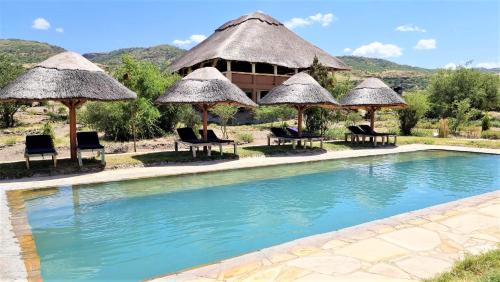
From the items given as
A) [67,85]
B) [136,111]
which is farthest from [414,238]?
[136,111]

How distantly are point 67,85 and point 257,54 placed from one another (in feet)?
53.9

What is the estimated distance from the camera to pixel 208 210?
6461mm

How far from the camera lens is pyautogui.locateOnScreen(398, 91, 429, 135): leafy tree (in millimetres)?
18375

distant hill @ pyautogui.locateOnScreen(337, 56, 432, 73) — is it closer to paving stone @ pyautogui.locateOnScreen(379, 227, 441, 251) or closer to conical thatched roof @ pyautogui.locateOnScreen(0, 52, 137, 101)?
conical thatched roof @ pyautogui.locateOnScreen(0, 52, 137, 101)

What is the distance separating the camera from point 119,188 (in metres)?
7.80

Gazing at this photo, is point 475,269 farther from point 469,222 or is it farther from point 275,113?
point 275,113

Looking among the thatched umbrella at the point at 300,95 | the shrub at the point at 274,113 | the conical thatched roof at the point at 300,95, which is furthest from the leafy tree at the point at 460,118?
the conical thatched roof at the point at 300,95

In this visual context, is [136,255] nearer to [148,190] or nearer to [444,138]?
[148,190]

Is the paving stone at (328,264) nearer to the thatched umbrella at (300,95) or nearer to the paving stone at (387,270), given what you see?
the paving stone at (387,270)

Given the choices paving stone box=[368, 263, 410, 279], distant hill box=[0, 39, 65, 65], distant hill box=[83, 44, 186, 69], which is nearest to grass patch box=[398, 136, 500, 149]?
paving stone box=[368, 263, 410, 279]

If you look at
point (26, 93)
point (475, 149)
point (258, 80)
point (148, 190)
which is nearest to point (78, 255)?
point (148, 190)

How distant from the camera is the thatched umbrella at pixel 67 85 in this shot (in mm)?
9047

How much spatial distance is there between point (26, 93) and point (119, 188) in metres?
3.42

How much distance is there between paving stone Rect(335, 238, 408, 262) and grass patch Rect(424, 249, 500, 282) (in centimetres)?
58
